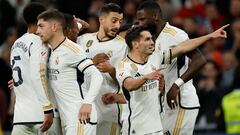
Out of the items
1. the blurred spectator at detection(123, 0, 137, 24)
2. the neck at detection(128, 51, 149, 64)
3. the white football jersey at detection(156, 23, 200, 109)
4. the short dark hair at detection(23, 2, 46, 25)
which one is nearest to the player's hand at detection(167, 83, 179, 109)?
the white football jersey at detection(156, 23, 200, 109)

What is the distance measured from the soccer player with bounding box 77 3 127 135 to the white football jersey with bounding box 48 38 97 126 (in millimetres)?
870

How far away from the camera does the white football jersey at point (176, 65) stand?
534 inches

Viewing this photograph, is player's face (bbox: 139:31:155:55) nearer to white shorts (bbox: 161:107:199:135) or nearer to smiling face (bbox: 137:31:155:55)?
smiling face (bbox: 137:31:155:55)

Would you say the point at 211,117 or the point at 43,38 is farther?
the point at 211,117

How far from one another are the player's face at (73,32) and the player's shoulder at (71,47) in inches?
24.4

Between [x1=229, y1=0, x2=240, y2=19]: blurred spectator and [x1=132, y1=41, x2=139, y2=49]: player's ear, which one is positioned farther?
[x1=229, y1=0, x2=240, y2=19]: blurred spectator

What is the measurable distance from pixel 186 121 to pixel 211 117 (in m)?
4.18

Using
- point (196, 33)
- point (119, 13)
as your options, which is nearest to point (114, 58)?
point (119, 13)

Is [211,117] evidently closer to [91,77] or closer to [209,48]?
[209,48]

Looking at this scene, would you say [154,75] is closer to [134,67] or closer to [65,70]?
[134,67]

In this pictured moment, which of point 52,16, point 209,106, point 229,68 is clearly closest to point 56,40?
point 52,16

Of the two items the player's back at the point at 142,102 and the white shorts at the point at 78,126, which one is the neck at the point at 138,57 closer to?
the player's back at the point at 142,102

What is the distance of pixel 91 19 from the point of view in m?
20.2

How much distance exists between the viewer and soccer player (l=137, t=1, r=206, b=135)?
43.8 feet
